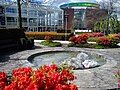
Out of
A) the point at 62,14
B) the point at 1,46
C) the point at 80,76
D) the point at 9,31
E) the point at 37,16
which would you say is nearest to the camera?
the point at 80,76

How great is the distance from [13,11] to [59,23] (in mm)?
16927

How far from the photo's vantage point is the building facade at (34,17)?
62531mm

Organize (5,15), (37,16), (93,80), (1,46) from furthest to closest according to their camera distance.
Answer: (37,16), (5,15), (1,46), (93,80)

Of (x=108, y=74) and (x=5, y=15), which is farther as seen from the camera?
(x=5, y=15)

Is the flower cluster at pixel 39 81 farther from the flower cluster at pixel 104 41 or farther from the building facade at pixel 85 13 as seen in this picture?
the building facade at pixel 85 13

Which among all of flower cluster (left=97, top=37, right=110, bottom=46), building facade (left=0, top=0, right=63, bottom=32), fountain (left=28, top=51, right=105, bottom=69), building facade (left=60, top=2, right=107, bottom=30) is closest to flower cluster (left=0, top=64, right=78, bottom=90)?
fountain (left=28, top=51, right=105, bottom=69)

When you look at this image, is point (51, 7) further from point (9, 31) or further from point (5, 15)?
point (9, 31)

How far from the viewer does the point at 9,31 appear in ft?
Answer: 64.8

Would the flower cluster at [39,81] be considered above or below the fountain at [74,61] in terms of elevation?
above

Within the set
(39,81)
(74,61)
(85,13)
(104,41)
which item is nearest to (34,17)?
(85,13)

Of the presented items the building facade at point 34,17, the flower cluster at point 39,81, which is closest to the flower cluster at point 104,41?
the flower cluster at point 39,81

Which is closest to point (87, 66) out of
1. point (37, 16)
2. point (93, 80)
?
point (93, 80)

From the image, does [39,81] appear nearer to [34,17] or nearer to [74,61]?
[74,61]

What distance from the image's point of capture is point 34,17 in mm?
68500
